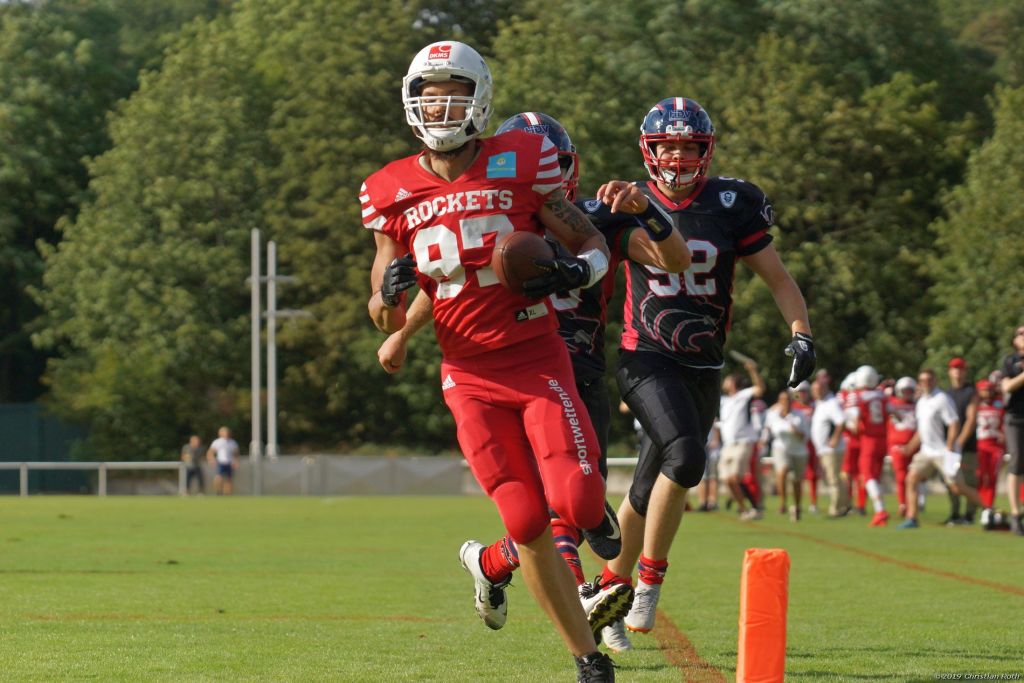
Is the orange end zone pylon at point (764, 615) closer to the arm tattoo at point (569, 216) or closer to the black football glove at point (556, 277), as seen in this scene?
the black football glove at point (556, 277)

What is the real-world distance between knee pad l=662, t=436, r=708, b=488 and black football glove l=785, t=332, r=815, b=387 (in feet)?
1.67

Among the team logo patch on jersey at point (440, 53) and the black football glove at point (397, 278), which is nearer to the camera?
the black football glove at point (397, 278)

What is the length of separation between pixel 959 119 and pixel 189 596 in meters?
49.1

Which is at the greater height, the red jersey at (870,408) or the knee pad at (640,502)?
the knee pad at (640,502)

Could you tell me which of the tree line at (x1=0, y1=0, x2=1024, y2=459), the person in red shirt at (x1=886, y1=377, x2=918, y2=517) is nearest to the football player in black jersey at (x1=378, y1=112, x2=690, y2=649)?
the person in red shirt at (x1=886, y1=377, x2=918, y2=517)

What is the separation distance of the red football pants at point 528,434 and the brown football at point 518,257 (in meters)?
0.33

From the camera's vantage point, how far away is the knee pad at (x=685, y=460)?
7812 millimetres

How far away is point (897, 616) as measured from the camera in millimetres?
9297

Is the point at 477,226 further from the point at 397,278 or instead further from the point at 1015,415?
the point at 1015,415

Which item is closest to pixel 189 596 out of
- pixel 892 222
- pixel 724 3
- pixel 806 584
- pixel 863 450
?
pixel 806 584

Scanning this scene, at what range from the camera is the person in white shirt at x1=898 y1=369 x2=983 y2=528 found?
19.9 metres

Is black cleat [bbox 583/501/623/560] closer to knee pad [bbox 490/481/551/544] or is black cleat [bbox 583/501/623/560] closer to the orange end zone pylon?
knee pad [bbox 490/481/551/544]

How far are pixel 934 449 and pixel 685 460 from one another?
517 inches

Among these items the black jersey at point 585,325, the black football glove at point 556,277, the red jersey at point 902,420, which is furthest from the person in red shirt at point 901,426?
the black football glove at point 556,277
